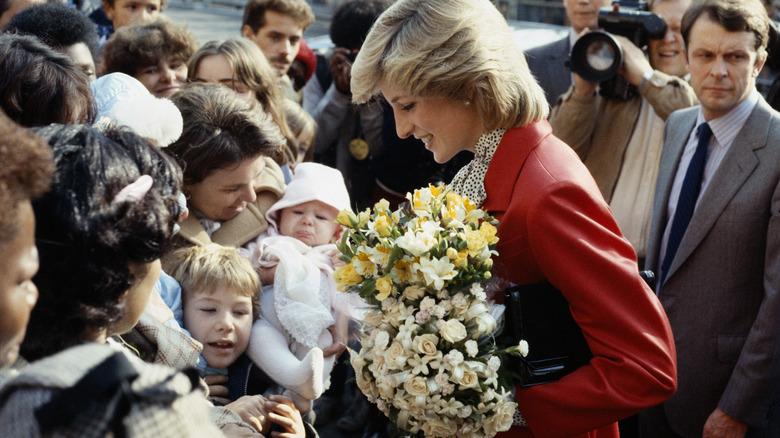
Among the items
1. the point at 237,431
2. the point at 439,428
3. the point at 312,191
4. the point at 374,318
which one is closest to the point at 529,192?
the point at 374,318

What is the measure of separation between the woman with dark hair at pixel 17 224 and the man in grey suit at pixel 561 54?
3520 millimetres

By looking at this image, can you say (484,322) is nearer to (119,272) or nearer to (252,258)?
(119,272)

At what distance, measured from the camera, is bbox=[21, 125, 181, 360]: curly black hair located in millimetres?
1262

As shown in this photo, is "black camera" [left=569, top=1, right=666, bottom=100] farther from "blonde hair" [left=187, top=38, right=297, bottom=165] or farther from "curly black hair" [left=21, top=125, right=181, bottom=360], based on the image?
"curly black hair" [left=21, top=125, right=181, bottom=360]

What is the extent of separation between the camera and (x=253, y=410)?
2303 mm

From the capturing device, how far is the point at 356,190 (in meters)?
4.71

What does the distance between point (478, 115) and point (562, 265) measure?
0.53 m

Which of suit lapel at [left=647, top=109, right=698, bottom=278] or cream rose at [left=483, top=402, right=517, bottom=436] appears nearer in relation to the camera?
cream rose at [left=483, top=402, right=517, bottom=436]

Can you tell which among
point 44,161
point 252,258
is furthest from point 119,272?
point 252,258

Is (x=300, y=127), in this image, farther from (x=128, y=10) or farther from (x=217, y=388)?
(x=217, y=388)

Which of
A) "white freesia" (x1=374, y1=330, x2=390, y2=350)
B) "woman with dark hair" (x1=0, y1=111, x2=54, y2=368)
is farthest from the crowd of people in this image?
"white freesia" (x1=374, y1=330, x2=390, y2=350)

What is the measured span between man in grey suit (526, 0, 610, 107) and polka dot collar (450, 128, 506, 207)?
2.17m

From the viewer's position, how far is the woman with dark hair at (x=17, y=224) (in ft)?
3.52

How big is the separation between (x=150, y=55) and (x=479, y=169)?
6.64 ft
